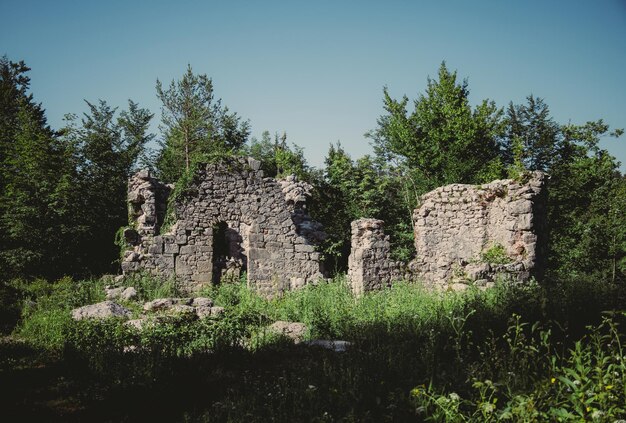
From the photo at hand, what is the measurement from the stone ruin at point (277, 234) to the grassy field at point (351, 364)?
9.95 ft

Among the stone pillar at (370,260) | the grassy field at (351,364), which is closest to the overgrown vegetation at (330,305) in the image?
the grassy field at (351,364)

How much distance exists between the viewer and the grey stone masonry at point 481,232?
10.4 meters

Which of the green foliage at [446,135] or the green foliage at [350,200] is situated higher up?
the green foliage at [446,135]

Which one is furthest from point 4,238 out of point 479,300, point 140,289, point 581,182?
point 581,182

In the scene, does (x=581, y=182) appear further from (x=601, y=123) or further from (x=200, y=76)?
(x=200, y=76)

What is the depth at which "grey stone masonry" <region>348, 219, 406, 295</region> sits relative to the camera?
436 inches

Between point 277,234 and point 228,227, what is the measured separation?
1.78 metres

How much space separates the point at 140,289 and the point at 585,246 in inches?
709

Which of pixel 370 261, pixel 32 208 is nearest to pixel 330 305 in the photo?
pixel 370 261

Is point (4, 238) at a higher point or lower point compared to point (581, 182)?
lower

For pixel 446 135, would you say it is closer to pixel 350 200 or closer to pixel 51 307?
pixel 350 200

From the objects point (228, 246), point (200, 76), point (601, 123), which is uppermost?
point (200, 76)

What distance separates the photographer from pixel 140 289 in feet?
37.0

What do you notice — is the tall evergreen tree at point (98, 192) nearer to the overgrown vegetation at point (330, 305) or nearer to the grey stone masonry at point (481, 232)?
the overgrown vegetation at point (330, 305)
